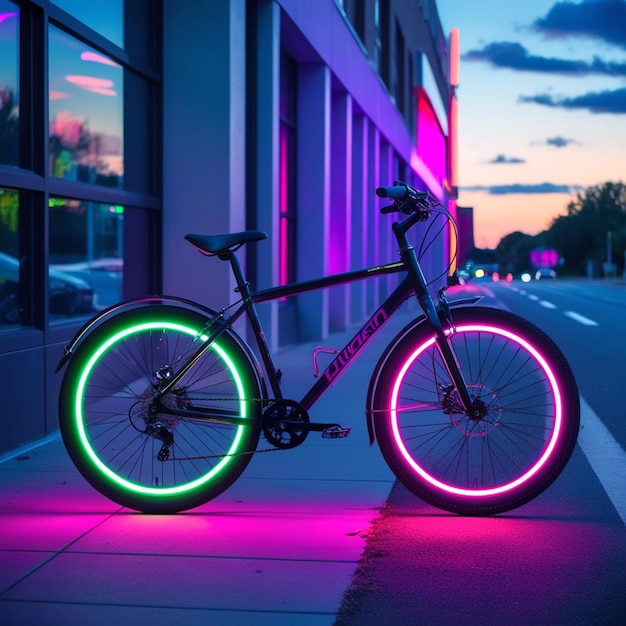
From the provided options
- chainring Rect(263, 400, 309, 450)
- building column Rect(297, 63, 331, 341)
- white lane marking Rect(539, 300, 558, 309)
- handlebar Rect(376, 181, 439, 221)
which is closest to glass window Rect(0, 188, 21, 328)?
chainring Rect(263, 400, 309, 450)

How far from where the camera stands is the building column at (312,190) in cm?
1578

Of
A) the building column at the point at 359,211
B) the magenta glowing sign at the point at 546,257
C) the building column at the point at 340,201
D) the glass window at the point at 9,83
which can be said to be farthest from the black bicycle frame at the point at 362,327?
the magenta glowing sign at the point at 546,257

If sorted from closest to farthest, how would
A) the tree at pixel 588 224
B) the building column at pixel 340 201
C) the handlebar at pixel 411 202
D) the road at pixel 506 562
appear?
the road at pixel 506 562 < the handlebar at pixel 411 202 < the building column at pixel 340 201 < the tree at pixel 588 224

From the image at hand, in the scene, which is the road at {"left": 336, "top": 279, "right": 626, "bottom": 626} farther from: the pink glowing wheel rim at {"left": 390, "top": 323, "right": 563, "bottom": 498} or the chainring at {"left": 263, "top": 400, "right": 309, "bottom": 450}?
the chainring at {"left": 263, "top": 400, "right": 309, "bottom": 450}

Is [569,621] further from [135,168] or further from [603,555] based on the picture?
[135,168]

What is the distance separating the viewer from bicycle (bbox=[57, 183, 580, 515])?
15.2ft

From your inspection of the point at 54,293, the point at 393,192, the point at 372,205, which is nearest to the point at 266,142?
the point at 54,293

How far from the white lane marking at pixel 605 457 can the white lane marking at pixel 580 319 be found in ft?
38.5

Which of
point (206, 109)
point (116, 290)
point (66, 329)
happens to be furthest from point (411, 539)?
point (206, 109)

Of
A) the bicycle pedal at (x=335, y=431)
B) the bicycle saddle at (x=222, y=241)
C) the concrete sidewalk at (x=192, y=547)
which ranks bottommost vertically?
the concrete sidewalk at (x=192, y=547)

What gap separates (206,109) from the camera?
907 centimetres

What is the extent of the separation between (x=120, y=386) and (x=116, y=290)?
3.88 meters

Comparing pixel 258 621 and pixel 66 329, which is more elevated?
pixel 66 329

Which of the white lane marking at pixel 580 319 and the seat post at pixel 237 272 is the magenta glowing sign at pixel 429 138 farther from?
the seat post at pixel 237 272
